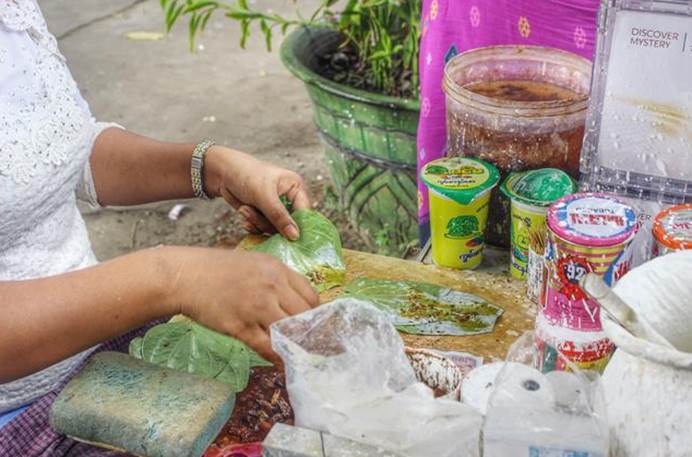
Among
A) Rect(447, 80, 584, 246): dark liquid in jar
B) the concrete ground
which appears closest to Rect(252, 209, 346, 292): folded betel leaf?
Rect(447, 80, 584, 246): dark liquid in jar

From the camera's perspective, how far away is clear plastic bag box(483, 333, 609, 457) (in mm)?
888

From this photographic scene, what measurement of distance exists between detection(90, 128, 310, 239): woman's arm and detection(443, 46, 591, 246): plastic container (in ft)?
1.10

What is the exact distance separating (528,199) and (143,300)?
65 centimetres

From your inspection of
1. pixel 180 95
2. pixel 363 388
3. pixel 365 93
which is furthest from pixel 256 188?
pixel 180 95

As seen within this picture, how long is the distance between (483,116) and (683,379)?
725 millimetres

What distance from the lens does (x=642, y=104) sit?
4.30 feet

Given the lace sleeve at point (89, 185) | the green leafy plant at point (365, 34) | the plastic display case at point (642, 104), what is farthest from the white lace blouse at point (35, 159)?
the green leafy plant at point (365, 34)

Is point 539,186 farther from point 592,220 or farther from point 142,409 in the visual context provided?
point 142,409

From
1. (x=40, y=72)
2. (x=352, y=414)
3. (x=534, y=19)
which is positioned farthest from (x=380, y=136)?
(x=352, y=414)

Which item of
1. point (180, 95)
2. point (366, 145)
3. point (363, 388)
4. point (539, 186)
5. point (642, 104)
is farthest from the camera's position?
point (180, 95)

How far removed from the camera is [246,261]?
114cm

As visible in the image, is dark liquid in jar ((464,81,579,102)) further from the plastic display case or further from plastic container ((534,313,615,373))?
plastic container ((534,313,615,373))

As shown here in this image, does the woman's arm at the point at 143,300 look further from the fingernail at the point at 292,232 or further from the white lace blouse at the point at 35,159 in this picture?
the fingernail at the point at 292,232

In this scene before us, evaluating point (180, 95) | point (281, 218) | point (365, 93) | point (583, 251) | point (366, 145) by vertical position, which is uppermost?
point (583, 251)
